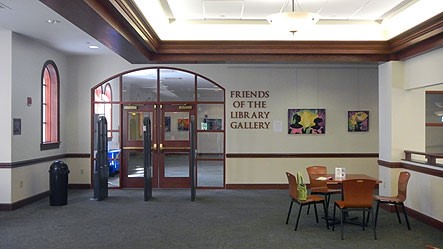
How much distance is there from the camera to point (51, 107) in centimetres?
985

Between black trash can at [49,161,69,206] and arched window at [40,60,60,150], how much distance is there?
1.28 m

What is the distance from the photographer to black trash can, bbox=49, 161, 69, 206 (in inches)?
326

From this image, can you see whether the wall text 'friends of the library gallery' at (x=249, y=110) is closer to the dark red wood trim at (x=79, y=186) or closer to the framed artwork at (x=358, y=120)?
the framed artwork at (x=358, y=120)

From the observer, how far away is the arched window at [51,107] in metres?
9.61

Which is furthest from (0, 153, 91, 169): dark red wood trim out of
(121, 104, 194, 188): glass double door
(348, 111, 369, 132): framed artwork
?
(348, 111, 369, 132): framed artwork

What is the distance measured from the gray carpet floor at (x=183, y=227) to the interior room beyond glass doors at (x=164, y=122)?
4.94 ft

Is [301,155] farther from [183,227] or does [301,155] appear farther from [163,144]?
[183,227]

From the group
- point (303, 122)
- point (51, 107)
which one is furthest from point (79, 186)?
point (303, 122)

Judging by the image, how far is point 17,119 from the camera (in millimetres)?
8031

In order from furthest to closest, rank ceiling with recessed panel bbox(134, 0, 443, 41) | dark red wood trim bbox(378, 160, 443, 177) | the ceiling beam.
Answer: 1. the ceiling beam
2. dark red wood trim bbox(378, 160, 443, 177)
3. ceiling with recessed panel bbox(134, 0, 443, 41)

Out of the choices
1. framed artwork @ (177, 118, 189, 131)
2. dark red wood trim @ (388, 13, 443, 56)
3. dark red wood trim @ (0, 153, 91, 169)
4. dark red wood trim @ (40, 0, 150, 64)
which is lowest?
dark red wood trim @ (0, 153, 91, 169)

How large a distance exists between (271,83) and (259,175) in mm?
2241

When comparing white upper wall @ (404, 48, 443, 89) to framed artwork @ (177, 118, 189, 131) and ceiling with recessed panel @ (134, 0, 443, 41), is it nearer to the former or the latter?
ceiling with recessed panel @ (134, 0, 443, 41)

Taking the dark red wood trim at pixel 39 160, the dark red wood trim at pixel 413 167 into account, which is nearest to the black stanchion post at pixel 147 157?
the dark red wood trim at pixel 39 160
